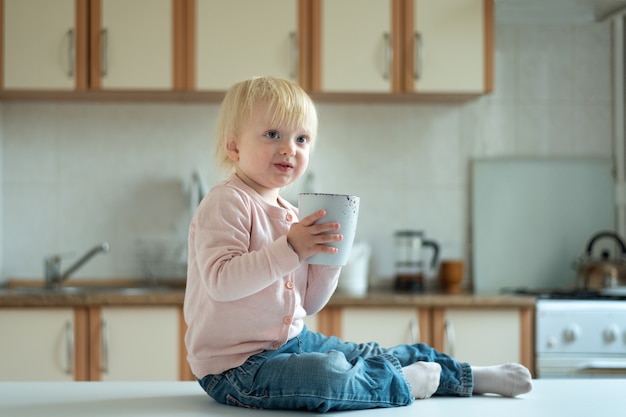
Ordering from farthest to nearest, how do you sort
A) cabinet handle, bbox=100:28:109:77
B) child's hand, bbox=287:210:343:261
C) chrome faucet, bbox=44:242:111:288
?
1. chrome faucet, bbox=44:242:111:288
2. cabinet handle, bbox=100:28:109:77
3. child's hand, bbox=287:210:343:261

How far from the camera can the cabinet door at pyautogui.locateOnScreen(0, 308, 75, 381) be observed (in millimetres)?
2881

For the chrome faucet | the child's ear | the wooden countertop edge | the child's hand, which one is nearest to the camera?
the child's hand

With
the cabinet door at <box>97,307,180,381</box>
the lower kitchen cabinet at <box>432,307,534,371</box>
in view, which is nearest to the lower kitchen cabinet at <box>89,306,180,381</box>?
the cabinet door at <box>97,307,180,381</box>

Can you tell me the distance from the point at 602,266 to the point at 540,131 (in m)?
0.65

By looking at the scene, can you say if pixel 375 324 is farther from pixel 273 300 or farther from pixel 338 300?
pixel 273 300

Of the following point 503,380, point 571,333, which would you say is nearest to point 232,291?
point 503,380

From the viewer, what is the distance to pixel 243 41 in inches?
124

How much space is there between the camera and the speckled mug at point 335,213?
123cm

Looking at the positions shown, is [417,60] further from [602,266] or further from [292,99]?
[292,99]

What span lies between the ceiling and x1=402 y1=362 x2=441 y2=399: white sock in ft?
6.76

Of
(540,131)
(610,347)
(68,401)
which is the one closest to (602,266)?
(610,347)

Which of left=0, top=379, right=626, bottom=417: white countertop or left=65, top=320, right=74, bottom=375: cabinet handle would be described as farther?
left=65, top=320, right=74, bottom=375: cabinet handle

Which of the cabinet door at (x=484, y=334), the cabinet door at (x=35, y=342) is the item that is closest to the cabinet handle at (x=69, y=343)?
the cabinet door at (x=35, y=342)

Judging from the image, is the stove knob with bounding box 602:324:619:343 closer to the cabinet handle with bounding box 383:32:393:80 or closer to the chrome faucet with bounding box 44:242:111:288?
the cabinet handle with bounding box 383:32:393:80
